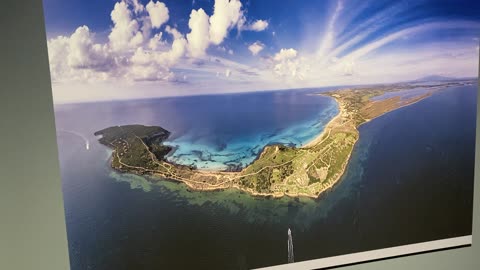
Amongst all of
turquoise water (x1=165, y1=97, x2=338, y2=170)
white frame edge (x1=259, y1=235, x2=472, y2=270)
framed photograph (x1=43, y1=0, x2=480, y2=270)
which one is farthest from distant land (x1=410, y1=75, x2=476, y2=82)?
white frame edge (x1=259, y1=235, x2=472, y2=270)

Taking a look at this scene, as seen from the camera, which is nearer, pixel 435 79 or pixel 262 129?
pixel 262 129

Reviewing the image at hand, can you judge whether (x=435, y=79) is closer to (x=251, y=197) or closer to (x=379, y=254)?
(x=379, y=254)

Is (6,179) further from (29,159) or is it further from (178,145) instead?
(178,145)

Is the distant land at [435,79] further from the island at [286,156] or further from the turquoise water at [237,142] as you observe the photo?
the turquoise water at [237,142]

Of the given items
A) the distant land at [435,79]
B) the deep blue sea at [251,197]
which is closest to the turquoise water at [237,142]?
the deep blue sea at [251,197]

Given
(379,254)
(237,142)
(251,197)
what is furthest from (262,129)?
(379,254)

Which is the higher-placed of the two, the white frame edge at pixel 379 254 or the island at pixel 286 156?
the island at pixel 286 156
